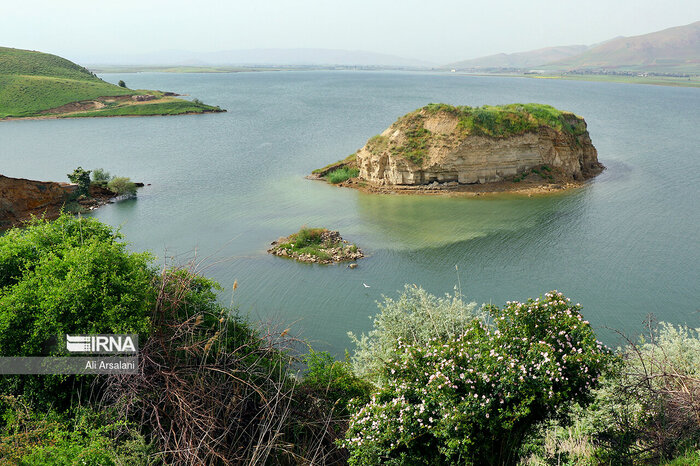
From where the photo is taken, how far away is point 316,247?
3234 centimetres

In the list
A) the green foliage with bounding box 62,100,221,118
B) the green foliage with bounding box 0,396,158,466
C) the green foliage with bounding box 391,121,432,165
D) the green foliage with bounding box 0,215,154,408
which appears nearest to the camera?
the green foliage with bounding box 0,396,158,466

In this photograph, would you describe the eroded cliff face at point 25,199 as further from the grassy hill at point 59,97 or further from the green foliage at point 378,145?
the grassy hill at point 59,97

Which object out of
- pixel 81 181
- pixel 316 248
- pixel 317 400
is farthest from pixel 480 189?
pixel 81 181

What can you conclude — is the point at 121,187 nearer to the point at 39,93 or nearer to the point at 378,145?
the point at 378,145

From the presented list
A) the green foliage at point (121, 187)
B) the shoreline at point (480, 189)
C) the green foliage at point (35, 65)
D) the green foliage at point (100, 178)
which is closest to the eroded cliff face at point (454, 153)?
the shoreline at point (480, 189)

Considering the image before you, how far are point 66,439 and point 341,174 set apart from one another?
139 ft

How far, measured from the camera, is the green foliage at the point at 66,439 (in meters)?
9.33

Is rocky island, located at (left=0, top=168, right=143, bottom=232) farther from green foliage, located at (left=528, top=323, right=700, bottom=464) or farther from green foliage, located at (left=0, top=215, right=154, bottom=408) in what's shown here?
green foliage, located at (left=528, top=323, right=700, bottom=464)

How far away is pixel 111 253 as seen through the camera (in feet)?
45.1

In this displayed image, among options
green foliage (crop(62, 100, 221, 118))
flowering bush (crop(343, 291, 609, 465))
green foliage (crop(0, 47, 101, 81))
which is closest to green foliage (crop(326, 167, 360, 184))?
flowering bush (crop(343, 291, 609, 465))

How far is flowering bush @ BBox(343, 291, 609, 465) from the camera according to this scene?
10.1 meters

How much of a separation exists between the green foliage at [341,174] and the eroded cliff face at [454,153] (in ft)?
4.79

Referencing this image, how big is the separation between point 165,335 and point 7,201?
34471 mm

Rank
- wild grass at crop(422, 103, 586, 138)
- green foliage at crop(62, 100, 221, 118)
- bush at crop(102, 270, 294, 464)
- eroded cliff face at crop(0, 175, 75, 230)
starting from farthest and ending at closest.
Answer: green foliage at crop(62, 100, 221, 118), wild grass at crop(422, 103, 586, 138), eroded cliff face at crop(0, 175, 75, 230), bush at crop(102, 270, 294, 464)
